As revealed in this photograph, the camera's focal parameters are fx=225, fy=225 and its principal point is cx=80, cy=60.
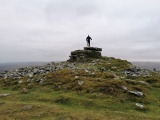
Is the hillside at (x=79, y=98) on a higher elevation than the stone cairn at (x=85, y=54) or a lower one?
lower

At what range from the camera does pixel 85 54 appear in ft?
187

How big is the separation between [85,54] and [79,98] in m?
30.6

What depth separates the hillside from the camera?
22.3 metres

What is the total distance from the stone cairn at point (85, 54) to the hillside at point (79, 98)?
17526mm

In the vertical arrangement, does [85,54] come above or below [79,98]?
above

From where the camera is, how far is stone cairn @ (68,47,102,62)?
56.1 metres

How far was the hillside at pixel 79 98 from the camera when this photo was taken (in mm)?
22266

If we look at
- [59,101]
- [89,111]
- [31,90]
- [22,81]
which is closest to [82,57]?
[22,81]

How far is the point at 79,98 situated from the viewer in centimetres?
2697

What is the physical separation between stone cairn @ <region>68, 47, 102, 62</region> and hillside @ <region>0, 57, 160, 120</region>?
57.5 feet

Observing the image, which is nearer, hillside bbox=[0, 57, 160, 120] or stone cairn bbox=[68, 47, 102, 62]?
hillside bbox=[0, 57, 160, 120]

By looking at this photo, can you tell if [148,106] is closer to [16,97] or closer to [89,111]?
[89,111]

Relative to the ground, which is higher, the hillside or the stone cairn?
the stone cairn

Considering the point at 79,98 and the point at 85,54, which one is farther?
the point at 85,54
